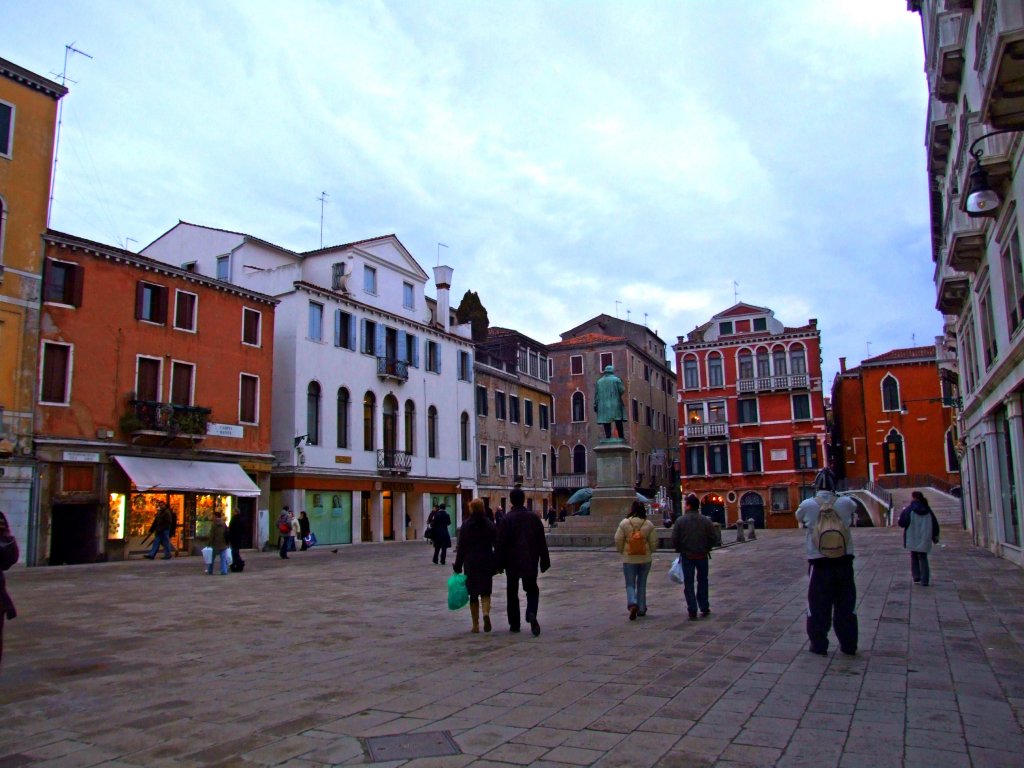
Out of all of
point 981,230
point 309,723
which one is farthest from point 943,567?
point 309,723

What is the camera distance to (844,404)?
2226 inches

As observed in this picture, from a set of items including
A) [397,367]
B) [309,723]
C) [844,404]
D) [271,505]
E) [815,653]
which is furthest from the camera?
[844,404]

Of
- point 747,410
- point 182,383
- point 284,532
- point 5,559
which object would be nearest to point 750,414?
point 747,410

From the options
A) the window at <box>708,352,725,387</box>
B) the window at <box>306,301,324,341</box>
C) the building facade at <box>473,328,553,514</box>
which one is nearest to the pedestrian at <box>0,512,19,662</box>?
the window at <box>306,301,324,341</box>

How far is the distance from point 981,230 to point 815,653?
12488mm

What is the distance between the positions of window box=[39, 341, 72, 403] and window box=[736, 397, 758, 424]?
4234 cm

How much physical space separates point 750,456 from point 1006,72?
159 ft

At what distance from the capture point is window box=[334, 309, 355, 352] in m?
35.5

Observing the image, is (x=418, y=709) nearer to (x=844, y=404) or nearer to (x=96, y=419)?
(x=96, y=419)

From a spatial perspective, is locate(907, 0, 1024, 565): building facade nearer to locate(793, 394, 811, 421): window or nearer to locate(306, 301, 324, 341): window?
locate(306, 301, 324, 341): window

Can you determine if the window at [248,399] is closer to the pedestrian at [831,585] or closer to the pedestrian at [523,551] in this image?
the pedestrian at [523,551]

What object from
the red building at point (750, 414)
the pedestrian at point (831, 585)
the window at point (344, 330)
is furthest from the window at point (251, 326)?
the red building at point (750, 414)

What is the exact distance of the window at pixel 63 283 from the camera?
2406cm

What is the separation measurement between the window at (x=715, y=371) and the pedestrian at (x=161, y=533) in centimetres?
3936
